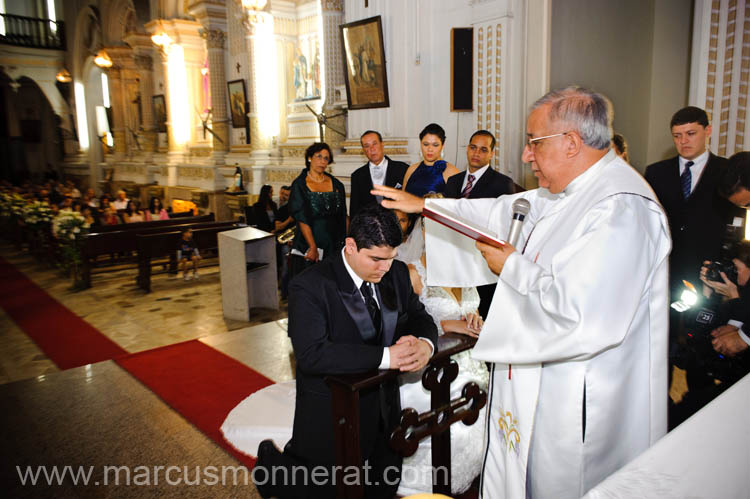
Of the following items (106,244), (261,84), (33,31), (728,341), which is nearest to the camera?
(728,341)

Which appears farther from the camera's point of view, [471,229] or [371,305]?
[371,305]

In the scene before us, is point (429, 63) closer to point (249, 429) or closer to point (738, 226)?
point (738, 226)

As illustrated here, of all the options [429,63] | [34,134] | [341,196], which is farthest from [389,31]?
[34,134]

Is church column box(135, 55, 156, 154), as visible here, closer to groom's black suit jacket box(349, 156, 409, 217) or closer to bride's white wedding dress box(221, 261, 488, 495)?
groom's black suit jacket box(349, 156, 409, 217)

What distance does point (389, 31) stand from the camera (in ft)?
22.0

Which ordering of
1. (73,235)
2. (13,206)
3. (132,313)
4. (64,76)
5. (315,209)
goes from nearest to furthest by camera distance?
(315,209), (132,313), (73,235), (13,206), (64,76)

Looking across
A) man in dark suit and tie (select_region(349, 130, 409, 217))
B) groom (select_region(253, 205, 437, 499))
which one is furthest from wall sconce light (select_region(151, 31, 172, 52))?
groom (select_region(253, 205, 437, 499))

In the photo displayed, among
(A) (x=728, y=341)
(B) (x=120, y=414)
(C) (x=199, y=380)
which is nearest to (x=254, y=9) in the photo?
(C) (x=199, y=380)

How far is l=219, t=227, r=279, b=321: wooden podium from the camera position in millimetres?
5852

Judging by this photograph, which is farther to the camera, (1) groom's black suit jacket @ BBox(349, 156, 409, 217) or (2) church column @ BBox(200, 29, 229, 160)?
(2) church column @ BBox(200, 29, 229, 160)

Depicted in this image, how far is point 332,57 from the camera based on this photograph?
341 inches

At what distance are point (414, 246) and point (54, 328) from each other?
15.6ft

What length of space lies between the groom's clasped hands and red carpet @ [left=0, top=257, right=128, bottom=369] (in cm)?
390

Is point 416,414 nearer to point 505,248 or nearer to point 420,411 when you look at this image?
point 420,411
